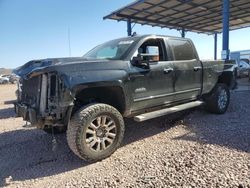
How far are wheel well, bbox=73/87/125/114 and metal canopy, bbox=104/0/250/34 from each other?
10.1 metres

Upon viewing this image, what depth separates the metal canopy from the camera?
14169 millimetres

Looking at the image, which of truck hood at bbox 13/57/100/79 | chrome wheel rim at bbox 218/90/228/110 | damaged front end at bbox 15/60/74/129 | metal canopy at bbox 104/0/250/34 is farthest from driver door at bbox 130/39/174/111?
metal canopy at bbox 104/0/250/34

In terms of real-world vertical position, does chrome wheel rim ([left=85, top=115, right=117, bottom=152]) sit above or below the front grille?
below

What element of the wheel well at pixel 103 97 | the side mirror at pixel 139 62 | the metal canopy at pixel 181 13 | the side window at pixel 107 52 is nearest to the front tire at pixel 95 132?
the wheel well at pixel 103 97

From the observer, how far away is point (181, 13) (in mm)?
16094

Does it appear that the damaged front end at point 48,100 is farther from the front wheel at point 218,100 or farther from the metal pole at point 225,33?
the metal pole at point 225,33

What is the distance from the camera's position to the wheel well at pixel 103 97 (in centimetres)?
437

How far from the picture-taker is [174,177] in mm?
3400

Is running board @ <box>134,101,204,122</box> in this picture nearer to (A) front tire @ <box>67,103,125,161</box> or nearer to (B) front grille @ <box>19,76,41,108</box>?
(A) front tire @ <box>67,103,125,161</box>

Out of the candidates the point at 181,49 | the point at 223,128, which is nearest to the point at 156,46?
the point at 181,49

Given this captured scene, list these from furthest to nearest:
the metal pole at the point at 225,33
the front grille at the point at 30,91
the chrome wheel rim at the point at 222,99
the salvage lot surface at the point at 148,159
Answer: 1. the metal pole at the point at 225,33
2. the chrome wheel rim at the point at 222,99
3. the front grille at the point at 30,91
4. the salvage lot surface at the point at 148,159

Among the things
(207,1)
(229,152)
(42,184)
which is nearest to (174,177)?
(229,152)

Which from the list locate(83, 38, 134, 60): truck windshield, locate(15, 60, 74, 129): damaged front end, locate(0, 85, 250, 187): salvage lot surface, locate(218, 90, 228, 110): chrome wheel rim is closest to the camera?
locate(0, 85, 250, 187): salvage lot surface

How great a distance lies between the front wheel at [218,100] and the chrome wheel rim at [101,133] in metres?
3.49
